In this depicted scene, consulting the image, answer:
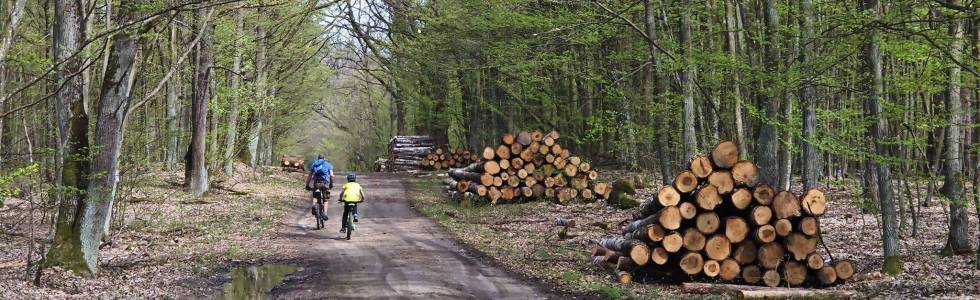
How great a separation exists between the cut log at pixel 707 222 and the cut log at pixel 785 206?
794 millimetres

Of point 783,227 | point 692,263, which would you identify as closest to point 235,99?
point 692,263

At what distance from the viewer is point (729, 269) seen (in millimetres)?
10852

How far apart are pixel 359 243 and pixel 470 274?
4.73 m

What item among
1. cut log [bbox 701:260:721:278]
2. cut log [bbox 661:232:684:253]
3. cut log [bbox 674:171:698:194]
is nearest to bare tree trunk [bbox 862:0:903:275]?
cut log [bbox 674:171:698:194]

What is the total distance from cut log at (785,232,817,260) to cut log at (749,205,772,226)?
1.42 feet

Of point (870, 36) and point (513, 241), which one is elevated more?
point (870, 36)

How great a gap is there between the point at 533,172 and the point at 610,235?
735 centimetres

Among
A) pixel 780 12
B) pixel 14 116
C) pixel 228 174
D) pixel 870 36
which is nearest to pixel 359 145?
pixel 228 174

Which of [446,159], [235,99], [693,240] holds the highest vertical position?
[235,99]

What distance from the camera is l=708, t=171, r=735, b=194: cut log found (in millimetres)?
11141

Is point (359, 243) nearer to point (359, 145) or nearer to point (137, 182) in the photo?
point (137, 182)

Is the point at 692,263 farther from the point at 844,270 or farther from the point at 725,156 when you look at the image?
the point at 844,270

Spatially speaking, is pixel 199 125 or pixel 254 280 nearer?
pixel 254 280

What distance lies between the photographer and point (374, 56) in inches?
1875
